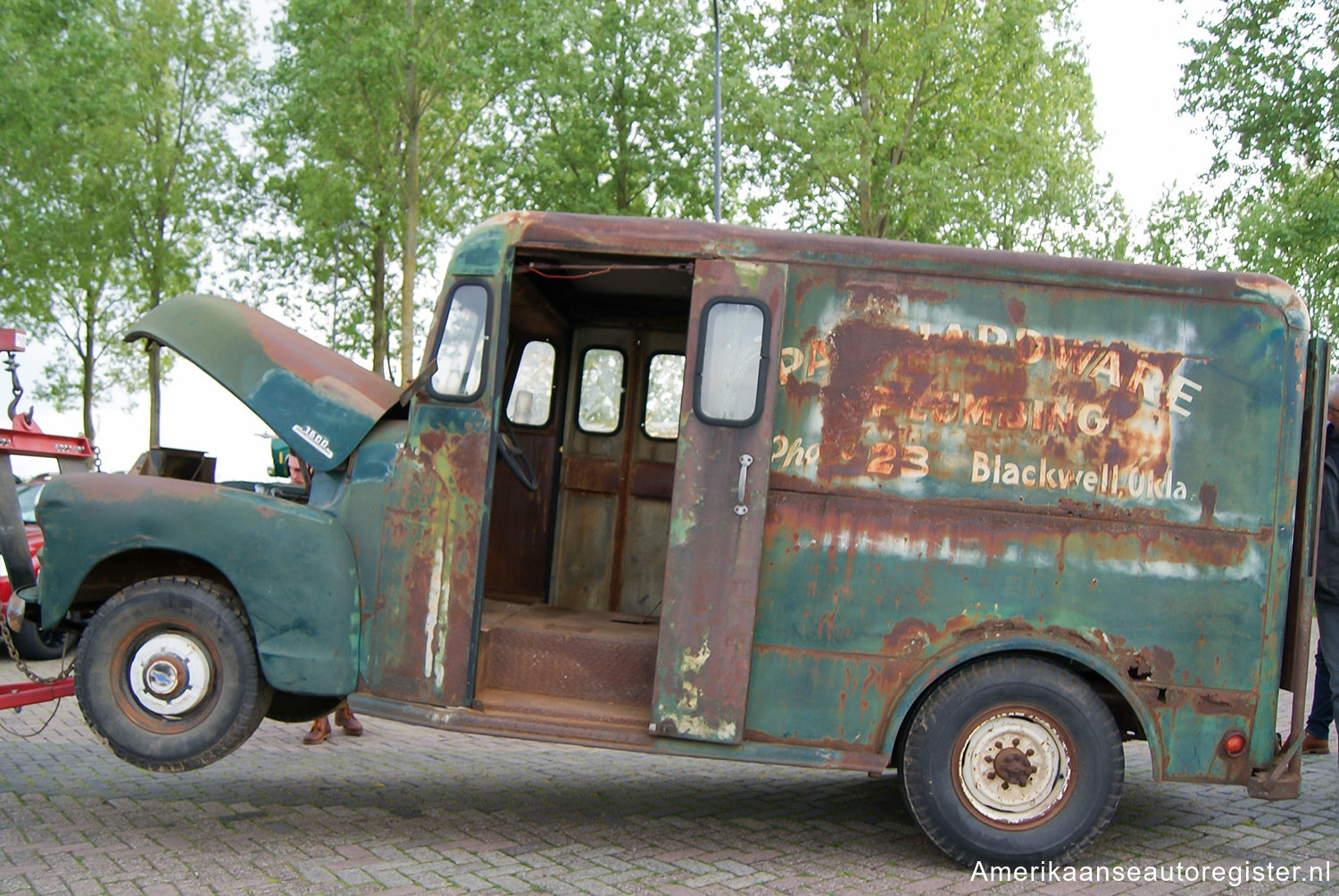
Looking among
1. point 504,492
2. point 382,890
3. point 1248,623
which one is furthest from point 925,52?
point 382,890

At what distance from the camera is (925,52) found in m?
20.3

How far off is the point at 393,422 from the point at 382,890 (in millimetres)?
2161

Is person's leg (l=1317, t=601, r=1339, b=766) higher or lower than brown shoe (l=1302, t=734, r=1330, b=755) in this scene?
higher

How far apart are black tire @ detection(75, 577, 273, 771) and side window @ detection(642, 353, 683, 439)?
3182 mm

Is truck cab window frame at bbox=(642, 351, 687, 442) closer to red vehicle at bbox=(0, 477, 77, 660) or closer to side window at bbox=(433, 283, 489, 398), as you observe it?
side window at bbox=(433, 283, 489, 398)

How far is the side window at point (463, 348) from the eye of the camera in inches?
208

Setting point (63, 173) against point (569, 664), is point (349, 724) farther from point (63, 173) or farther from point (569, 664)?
point (63, 173)

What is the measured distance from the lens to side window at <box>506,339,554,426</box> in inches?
293

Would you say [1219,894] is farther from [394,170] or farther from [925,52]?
[394,170]

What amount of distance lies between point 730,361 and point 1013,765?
7.31 feet

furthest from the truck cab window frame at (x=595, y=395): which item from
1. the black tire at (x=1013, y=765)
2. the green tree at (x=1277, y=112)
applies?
the green tree at (x=1277, y=112)

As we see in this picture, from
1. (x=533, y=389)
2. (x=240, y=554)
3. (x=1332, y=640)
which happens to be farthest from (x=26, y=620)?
(x=1332, y=640)

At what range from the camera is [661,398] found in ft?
24.6

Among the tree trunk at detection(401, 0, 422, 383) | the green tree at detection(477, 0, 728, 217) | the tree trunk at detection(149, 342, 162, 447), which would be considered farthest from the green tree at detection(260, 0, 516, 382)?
the tree trunk at detection(149, 342, 162, 447)
